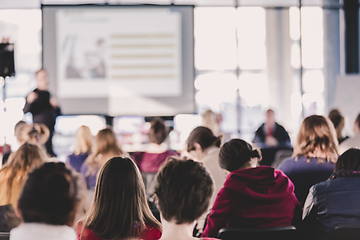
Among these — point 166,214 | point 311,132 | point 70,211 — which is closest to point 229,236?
point 166,214

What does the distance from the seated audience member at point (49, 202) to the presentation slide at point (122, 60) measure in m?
5.52

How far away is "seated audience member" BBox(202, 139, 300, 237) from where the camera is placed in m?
2.01

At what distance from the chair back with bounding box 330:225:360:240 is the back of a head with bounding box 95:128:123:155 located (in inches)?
84.4

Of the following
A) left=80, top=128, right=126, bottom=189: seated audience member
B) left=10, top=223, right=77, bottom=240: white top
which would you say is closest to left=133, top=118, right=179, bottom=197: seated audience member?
left=80, top=128, right=126, bottom=189: seated audience member

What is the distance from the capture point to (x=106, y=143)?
343cm

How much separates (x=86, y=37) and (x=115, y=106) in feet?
4.21

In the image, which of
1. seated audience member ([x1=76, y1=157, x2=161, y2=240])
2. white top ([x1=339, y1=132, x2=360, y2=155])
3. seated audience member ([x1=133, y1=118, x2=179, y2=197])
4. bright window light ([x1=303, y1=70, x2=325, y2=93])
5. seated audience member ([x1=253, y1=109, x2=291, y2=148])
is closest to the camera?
seated audience member ([x1=76, y1=157, x2=161, y2=240])

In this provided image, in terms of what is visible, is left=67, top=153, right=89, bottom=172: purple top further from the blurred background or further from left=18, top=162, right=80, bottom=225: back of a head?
the blurred background

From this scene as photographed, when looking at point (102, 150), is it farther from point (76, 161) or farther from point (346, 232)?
point (346, 232)

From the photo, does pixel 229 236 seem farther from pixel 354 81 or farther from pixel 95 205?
pixel 354 81

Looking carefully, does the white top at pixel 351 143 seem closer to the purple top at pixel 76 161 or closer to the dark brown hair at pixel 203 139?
the dark brown hair at pixel 203 139

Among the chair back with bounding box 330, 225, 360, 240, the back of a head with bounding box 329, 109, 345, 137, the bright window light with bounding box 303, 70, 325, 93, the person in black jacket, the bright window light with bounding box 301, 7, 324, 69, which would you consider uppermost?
the bright window light with bounding box 301, 7, 324, 69

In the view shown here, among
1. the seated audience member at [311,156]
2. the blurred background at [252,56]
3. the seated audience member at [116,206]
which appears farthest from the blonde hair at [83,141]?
the blurred background at [252,56]

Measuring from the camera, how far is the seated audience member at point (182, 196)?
1225 mm
